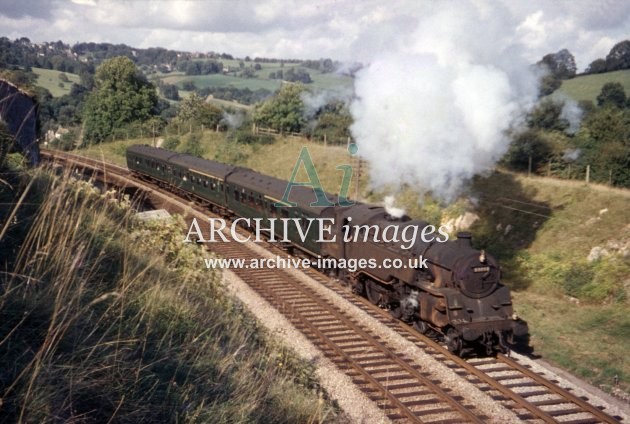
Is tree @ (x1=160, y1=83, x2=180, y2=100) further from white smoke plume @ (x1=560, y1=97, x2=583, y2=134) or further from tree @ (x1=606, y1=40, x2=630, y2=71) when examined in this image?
white smoke plume @ (x1=560, y1=97, x2=583, y2=134)

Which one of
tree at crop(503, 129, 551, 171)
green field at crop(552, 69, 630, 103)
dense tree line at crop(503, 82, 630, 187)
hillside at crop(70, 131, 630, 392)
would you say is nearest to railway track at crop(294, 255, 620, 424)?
hillside at crop(70, 131, 630, 392)

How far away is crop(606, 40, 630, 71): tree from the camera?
60531 mm

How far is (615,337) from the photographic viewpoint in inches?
568

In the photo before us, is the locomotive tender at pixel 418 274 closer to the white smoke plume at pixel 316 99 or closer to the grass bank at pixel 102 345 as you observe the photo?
the grass bank at pixel 102 345

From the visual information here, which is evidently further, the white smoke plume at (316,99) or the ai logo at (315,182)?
the white smoke plume at (316,99)

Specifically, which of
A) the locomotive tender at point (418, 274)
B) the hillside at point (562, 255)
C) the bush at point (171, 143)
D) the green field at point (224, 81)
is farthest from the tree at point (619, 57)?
the green field at point (224, 81)

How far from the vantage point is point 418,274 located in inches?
509

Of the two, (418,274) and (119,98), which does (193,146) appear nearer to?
(119,98)

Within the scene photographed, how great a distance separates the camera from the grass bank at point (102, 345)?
394cm

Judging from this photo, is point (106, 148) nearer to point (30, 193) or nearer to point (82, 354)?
point (30, 193)

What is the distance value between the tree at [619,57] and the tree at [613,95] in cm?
1596

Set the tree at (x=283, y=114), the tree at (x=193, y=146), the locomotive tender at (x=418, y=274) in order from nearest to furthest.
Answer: the locomotive tender at (x=418, y=274), the tree at (x=283, y=114), the tree at (x=193, y=146)

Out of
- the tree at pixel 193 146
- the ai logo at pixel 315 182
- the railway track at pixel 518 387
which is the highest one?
the tree at pixel 193 146

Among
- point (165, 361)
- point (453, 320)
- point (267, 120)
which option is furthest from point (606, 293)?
point (267, 120)
